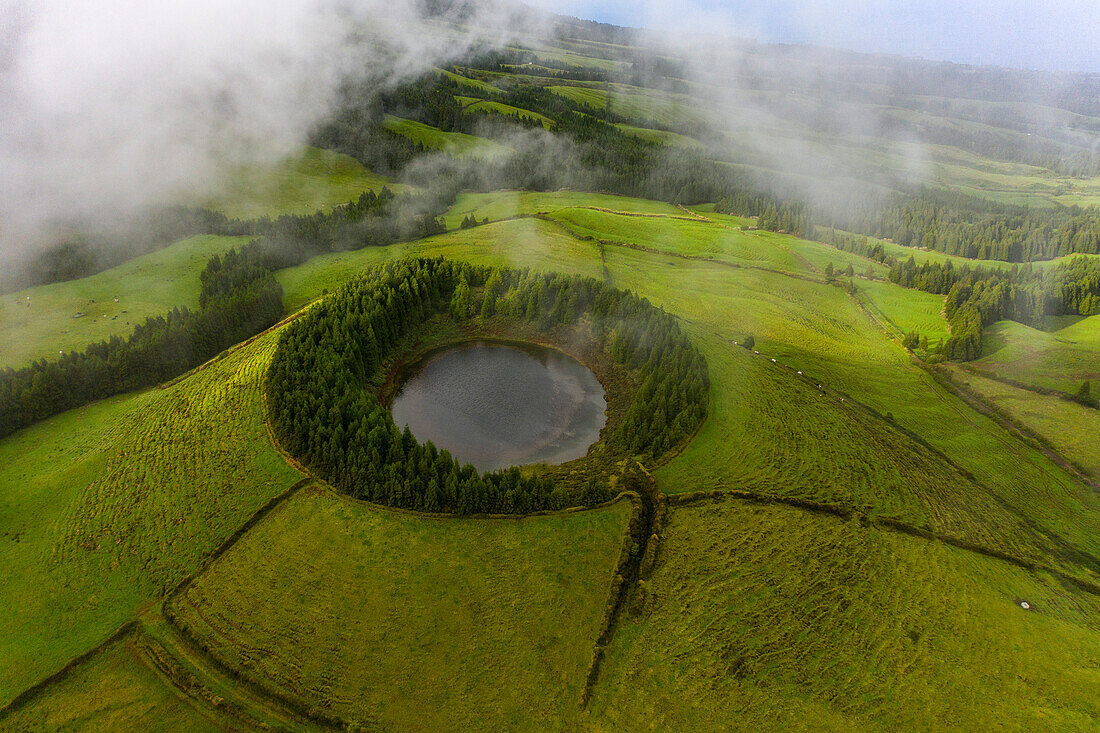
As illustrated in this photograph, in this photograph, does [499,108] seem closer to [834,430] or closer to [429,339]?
[429,339]

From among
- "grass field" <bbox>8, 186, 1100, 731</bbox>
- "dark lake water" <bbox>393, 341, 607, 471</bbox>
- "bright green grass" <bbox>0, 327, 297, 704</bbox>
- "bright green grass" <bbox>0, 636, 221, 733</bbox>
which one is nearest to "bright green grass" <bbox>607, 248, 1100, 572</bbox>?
"grass field" <bbox>8, 186, 1100, 731</bbox>

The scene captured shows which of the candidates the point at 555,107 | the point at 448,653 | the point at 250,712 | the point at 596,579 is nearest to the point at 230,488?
the point at 250,712

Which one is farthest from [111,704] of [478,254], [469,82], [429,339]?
[469,82]

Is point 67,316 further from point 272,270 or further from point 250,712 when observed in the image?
point 250,712

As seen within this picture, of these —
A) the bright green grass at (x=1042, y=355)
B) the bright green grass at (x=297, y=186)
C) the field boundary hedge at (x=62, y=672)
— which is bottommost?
the field boundary hedge at (x=62, y=672)

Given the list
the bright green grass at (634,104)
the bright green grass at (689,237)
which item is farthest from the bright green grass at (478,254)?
the bright green grass at (634,104)

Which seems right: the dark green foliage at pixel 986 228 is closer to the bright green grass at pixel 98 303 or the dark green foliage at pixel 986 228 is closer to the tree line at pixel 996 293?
the tree line at pixel 996 293
